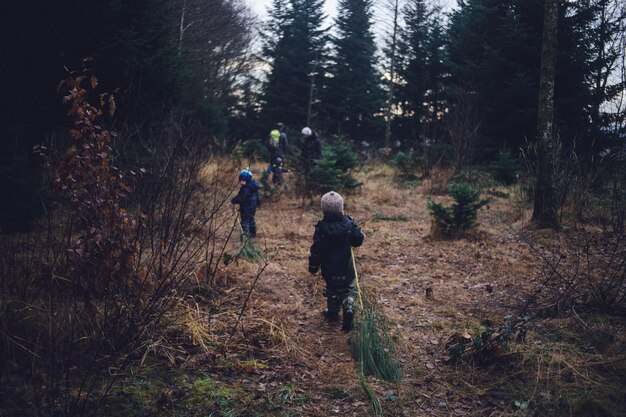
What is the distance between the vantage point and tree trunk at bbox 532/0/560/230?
8078mm

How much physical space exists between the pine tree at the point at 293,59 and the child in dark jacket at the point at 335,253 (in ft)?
85.7

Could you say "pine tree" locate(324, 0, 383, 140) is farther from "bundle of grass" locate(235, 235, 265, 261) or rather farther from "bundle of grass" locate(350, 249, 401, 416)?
"bundle of grass" locate(350, 249, 401, 416)

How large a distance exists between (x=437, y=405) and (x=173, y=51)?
966cm

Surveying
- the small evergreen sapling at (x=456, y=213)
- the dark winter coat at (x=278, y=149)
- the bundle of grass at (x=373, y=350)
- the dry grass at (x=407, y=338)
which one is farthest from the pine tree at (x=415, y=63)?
the bundle of grass at (x=373, y=350)

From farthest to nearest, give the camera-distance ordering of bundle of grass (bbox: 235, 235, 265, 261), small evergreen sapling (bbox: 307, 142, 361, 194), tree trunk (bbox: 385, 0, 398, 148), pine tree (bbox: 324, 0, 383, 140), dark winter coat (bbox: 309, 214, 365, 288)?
1. pine tree (bbox: 324, 0, 383, 140)
2. tree trunk (bbox: 385, 0, 398, 148)
3. small evergreen sapling (bbox: 307, 142, 361, 194)
4. bundle of grass (bbox: 235, 235, 265, 261)
5. dark winter coat (bbox: 309, 214, 365, 288)

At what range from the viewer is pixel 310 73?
30828 mm


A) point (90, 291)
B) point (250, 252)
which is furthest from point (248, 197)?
point (90, 291)

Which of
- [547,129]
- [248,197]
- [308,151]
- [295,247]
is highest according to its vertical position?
[547,129]

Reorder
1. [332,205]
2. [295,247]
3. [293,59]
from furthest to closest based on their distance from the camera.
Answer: [293,59]
[295,247]
[332,205]

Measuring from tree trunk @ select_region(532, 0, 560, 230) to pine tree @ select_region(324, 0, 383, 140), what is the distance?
2142cm

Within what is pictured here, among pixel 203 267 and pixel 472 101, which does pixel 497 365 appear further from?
pixel 472 101

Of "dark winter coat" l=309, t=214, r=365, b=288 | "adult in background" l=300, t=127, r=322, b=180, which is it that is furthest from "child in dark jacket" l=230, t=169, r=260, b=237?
"adult in background" l=300, t=127, r=322, b=180

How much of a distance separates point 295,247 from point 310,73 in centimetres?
2524

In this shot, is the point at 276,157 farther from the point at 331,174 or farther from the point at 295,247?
the point at 295,247
